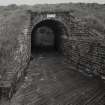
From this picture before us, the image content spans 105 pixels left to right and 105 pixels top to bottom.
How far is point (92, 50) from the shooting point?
9.56m

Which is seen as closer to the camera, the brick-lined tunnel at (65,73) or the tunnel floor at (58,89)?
the tunnel floor at (58,89)

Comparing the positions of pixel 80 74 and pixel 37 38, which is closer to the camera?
pixel 80 74

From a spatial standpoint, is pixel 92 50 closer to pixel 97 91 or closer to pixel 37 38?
pixel 97 91

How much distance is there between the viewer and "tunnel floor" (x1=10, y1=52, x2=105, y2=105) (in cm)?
639

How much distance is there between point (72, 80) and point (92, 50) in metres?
2.43

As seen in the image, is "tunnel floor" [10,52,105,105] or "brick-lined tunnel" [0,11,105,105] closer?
"tunnel floor" [10,52,105,105]

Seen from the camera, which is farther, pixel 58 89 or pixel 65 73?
pixel 65 73

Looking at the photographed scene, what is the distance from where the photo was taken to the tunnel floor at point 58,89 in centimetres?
639

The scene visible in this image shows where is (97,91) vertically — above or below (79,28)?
below

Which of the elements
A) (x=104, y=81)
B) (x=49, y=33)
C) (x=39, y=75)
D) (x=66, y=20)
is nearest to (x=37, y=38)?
(x=49, y=33)

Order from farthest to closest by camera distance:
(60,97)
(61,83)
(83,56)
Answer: (83,56)
(61,83)
(60,97)

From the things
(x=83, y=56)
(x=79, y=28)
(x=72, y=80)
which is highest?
(x=79, y=28)

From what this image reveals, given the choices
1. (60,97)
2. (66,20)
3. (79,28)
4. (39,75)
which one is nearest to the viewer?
(60,97)

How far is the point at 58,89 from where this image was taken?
24.5ft
